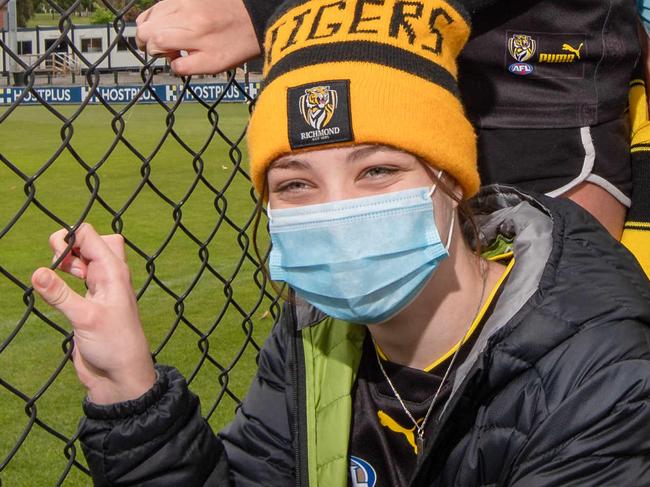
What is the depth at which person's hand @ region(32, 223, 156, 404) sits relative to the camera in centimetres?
181

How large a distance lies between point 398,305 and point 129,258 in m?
5.85

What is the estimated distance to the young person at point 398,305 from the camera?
1746 millimetres

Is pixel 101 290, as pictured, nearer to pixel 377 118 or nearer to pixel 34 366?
pixel 377 118

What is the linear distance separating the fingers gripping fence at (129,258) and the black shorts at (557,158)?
0.94 m

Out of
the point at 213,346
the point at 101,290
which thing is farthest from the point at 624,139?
the point at 213,346

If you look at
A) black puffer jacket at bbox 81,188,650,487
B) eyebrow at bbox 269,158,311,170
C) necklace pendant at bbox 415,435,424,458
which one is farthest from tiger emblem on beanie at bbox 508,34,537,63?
necklace pendant at bbox 415,435,424,458

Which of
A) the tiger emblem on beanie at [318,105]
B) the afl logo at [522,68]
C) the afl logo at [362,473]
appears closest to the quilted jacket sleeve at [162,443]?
the afl logo at [362,473]

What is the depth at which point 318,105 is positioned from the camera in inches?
74.0

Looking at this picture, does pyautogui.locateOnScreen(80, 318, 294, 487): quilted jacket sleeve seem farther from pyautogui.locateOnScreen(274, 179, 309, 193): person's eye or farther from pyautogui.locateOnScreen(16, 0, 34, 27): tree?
pyautogui.locateOnScreen(16, 0, 34, 27): tree

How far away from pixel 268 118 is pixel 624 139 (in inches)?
37.1

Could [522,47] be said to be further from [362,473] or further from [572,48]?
[362,473]

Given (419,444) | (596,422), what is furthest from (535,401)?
(419,444)

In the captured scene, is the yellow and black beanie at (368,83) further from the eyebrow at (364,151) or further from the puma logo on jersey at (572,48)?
the puma logo on jersey at (572,48)

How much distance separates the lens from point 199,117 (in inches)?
892
